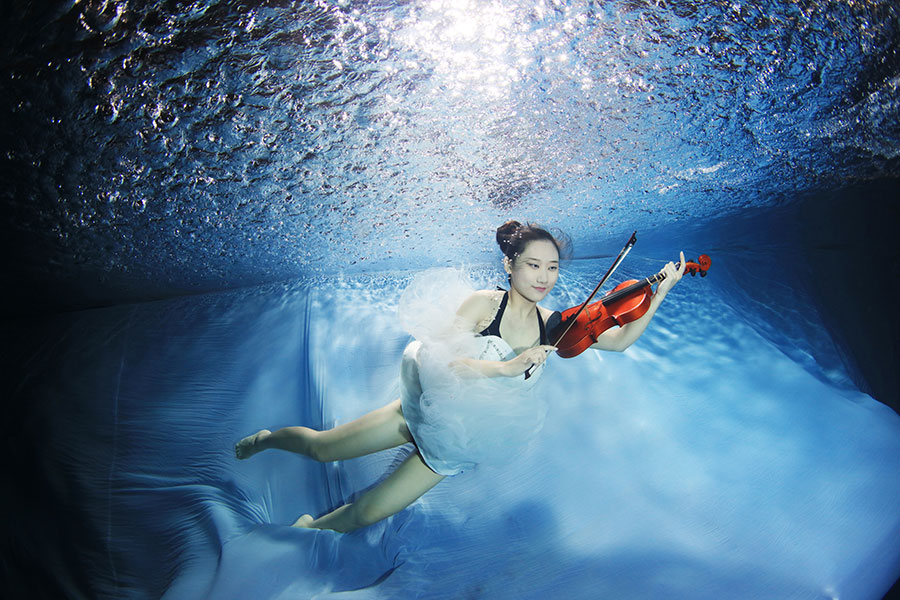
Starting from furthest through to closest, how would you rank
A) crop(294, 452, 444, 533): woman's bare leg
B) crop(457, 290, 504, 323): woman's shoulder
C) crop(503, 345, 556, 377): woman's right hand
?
1. crop(294, 452, 444, 533): woman's bare leg
2. crop(457, 290, 504, 323): woman's shoulder
3. crop(503, 345, 556, 377): woman's right hand

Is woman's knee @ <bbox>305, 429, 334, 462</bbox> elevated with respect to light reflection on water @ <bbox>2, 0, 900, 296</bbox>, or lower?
lower

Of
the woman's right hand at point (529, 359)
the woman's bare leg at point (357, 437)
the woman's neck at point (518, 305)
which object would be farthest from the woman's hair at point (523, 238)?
the woman's bare leg at point (357, 437)

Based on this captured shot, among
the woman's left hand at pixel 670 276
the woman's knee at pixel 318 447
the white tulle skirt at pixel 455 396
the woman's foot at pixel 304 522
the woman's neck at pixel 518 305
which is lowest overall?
the woman's foot at pixel 304 522

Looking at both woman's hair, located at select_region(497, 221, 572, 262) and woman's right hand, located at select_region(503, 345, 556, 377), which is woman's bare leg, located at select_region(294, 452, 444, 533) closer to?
woman's right hand, located at select_region(503, 345, 556, 377)

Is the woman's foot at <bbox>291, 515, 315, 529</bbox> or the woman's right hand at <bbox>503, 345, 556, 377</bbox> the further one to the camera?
the woman's foot at <bbox>291, 515, 315, 529</bbox>

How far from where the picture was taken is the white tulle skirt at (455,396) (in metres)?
1.70

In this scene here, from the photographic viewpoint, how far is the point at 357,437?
2074 millimetres

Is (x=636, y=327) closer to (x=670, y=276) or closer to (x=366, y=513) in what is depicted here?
(x=670, y=276)

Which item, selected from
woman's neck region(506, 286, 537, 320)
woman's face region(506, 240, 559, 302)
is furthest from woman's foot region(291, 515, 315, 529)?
woman's face region(506, 240, 559, 302)

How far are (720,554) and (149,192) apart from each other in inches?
169

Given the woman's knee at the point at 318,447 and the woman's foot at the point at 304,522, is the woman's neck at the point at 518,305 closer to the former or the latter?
the woman's knee at the point at 318,447

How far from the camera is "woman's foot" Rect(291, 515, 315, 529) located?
235 cm

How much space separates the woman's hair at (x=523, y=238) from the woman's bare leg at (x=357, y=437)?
1.04m

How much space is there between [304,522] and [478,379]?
1.69 metres
